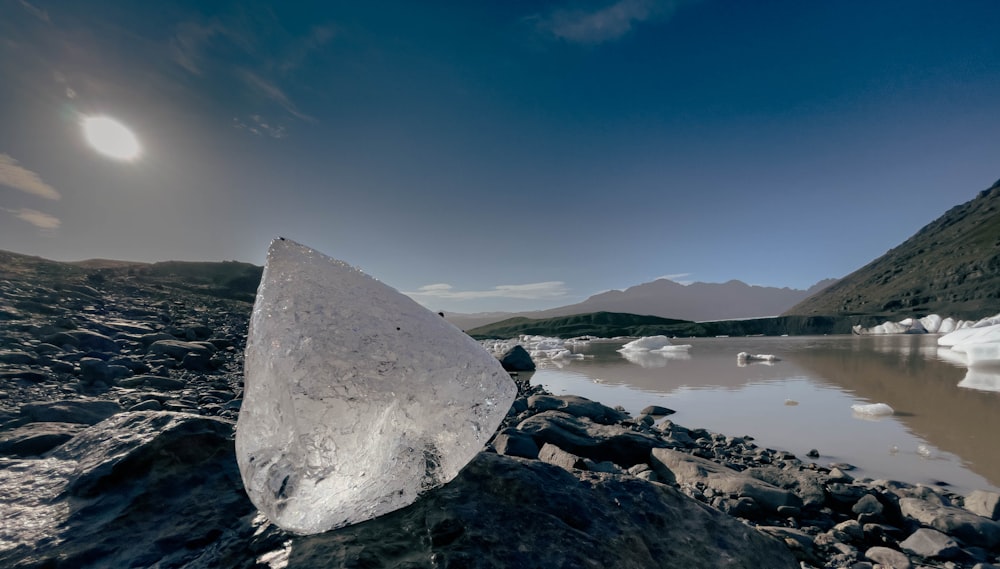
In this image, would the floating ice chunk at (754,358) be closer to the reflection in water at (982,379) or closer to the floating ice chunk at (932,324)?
the reflection in water at (982,379)

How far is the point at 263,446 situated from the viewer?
2250 mm

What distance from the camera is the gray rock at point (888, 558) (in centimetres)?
364

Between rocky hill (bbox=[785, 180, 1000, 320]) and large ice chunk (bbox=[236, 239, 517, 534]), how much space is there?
8374cm

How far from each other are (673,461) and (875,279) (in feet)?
400

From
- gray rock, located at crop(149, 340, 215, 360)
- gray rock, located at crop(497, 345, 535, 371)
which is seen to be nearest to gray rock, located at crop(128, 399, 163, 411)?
gray rock, located at crop(149, 340, 215, 360)

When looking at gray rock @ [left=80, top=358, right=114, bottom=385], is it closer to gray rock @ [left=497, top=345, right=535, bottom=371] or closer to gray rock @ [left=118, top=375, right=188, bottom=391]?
gray rock @ [left=118, top=375, right=188, bottom=391]

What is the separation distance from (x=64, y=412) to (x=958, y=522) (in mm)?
9551

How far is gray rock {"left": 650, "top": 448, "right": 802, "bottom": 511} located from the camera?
4.91m

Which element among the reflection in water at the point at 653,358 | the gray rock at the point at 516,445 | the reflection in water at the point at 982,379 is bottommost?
the reflection in water at the point at 653,358

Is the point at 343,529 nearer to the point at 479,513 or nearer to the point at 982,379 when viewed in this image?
the point at 479,513

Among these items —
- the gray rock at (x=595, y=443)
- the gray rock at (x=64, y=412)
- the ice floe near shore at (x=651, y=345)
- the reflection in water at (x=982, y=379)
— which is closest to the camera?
the gray rock at (x=64, y=412)

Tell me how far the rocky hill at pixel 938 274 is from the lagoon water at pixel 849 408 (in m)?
63.4

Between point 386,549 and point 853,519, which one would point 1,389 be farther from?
point 853,519

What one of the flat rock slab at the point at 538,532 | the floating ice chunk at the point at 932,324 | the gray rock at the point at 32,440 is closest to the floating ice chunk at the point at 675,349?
the flat rock slab at the point at 538,532
